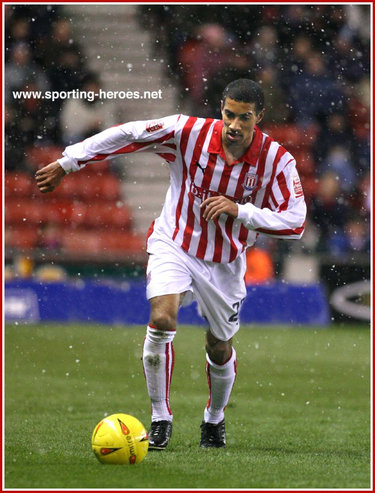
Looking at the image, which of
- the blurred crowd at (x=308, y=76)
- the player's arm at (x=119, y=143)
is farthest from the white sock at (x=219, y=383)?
the blurred crowd at (x=308, y=76)

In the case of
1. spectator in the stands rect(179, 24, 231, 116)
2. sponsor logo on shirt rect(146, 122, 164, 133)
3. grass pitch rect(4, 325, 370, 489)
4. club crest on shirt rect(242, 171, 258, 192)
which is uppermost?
spectator in the stands rect(179, 24, 231, 116)

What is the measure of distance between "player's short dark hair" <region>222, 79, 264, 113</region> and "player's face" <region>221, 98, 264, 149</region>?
0.07 feet

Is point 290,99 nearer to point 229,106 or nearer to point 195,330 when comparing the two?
point 195,330

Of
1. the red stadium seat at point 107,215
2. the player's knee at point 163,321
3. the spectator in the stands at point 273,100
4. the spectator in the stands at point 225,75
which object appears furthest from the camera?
the red stadium seat at point 107,215

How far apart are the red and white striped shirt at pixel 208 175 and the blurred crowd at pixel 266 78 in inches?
301

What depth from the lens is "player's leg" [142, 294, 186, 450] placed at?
5219mm

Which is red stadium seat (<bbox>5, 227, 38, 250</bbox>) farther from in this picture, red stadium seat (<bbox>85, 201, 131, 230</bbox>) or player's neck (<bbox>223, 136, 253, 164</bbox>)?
player's neck (<bbox>223, 136, 253, 164</bbox>)

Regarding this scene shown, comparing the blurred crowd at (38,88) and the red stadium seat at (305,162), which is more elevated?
the blurred crowd at (38,88)

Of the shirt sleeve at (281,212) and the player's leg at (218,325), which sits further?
the player's leg at (218,325)

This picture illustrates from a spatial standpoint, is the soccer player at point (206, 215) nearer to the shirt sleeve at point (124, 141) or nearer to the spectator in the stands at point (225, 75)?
the shirt sleeve at point (124, 141)

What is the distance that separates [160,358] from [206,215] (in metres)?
0.83

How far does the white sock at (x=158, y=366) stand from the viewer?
5.28 metres

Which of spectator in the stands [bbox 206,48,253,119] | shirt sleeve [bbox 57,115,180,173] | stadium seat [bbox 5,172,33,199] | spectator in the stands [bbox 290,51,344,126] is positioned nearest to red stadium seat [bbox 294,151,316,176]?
spectator in the stands [bbox 290,51,344,126]

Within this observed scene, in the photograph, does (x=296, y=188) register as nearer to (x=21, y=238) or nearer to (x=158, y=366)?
(x=158, y=366)
